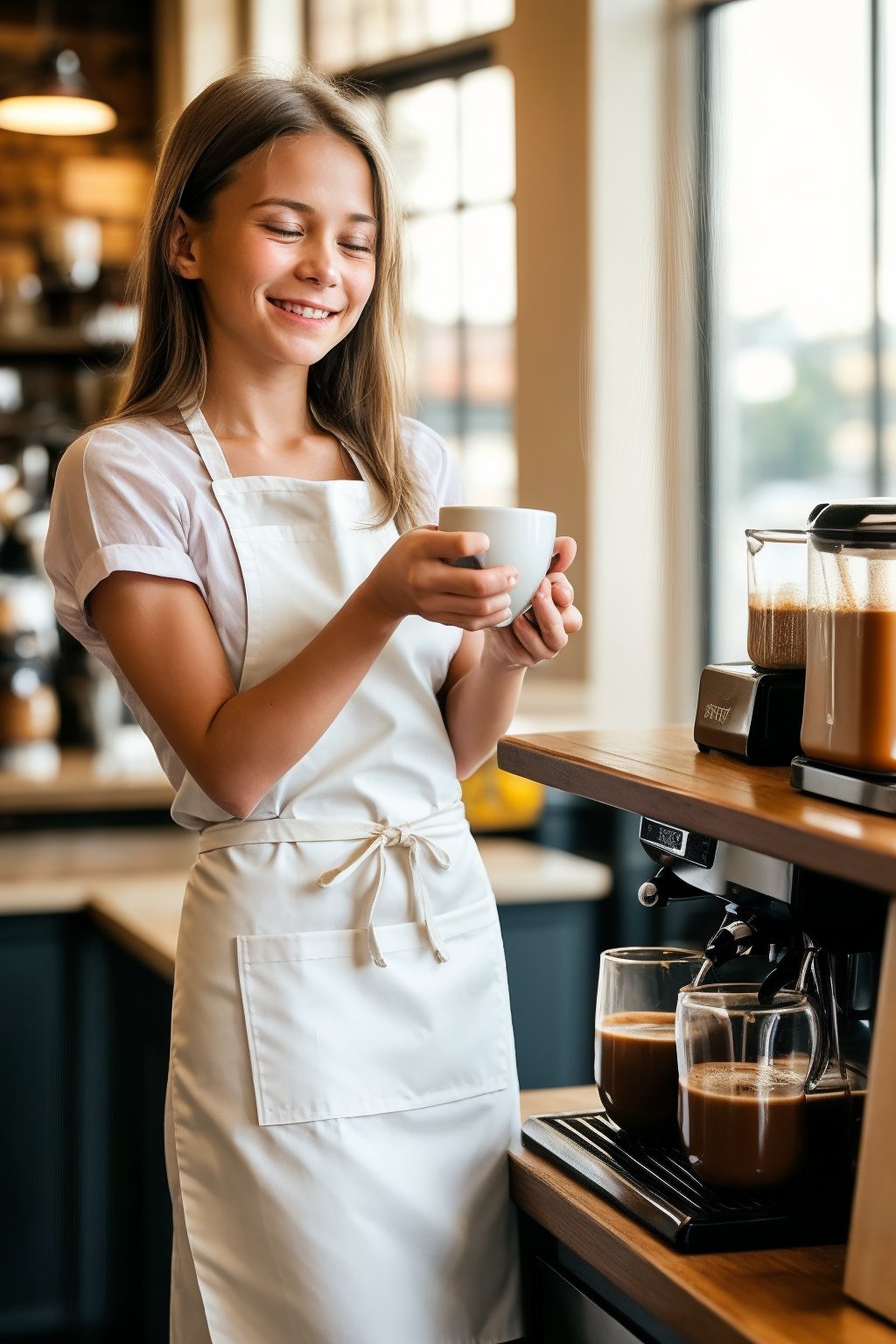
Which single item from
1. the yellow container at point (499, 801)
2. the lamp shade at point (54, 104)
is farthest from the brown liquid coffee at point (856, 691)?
the lamp shade at point (54, 104)

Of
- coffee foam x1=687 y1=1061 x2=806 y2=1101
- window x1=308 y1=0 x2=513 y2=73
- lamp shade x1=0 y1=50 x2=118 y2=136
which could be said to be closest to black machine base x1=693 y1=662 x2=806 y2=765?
coffee foam x1=687 y1=1061 x2=806 y2=1101

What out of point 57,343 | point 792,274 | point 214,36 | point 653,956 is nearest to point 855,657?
point 653,956

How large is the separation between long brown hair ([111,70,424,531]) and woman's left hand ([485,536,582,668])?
180 mm

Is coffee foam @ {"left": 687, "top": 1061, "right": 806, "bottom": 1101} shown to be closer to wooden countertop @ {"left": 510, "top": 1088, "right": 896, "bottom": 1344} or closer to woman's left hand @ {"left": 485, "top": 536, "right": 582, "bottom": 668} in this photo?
wooden countertop @ {"left": 510, "top": 1088, "right": 896, "bottom": 1344}

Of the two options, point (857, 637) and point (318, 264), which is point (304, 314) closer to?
point (318, 264)

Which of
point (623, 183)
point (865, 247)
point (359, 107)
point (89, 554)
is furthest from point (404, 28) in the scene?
point (89, 554)

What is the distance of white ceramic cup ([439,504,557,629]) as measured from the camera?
1.08 metres

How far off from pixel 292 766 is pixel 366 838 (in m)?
0.11

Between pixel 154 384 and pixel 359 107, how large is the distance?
0.30 metres

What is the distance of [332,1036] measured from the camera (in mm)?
1302

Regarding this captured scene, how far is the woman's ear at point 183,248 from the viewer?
1.39m

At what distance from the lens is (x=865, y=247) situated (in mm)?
2682

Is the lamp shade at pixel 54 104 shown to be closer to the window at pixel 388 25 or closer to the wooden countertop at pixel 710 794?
the window at pixel 388 25

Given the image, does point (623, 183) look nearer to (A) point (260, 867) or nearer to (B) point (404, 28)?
(B) point (404, 28)
